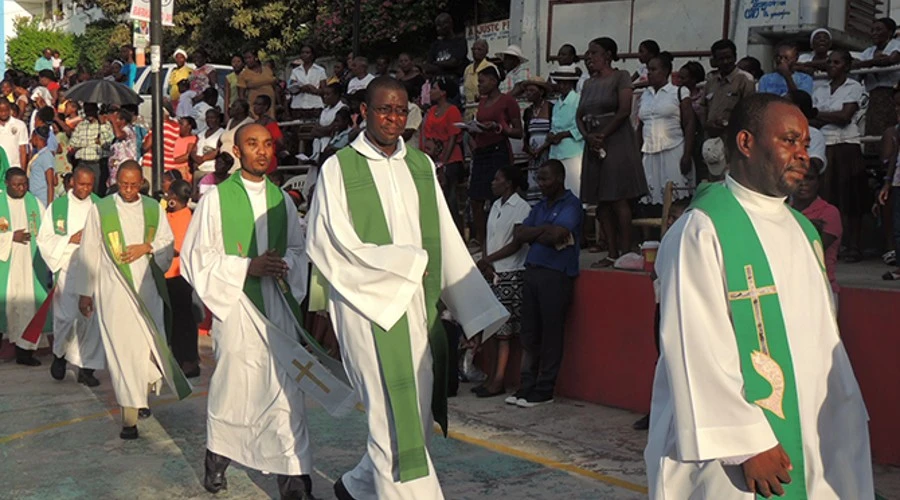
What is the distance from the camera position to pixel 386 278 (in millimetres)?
5305

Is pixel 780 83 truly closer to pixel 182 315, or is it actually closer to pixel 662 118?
pixel 662 118

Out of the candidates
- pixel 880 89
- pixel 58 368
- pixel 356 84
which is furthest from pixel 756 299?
pixel 356 84

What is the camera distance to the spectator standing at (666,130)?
1041 centimetres

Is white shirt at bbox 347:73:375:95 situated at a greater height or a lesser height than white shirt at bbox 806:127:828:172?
greater

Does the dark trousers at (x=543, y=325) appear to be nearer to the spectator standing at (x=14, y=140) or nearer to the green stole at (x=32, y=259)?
the green stole at (x=32, y=259)

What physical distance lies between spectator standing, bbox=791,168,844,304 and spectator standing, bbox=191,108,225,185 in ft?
33.4

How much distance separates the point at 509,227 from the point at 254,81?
9590 millimetres

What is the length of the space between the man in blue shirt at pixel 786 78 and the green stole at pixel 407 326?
507 cm

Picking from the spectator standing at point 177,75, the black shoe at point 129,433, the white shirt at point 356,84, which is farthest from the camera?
the spectator standing at point 177,75

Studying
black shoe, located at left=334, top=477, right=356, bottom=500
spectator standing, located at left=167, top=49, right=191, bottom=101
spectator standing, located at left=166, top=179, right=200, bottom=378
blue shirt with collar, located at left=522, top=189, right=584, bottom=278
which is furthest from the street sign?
black shoe, located at left=334, top=477, right=356, bottom=500

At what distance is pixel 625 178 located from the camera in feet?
32.7

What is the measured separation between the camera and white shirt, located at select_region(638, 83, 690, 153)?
10453 millimetres

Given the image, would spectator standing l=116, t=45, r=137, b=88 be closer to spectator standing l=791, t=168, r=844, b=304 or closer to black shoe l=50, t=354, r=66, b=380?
black shoe l=50, t=354, r=66, b=380

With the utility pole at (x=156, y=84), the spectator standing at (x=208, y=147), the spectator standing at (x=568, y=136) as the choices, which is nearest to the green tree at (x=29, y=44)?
the spectator standing at (x=208, y=147)
